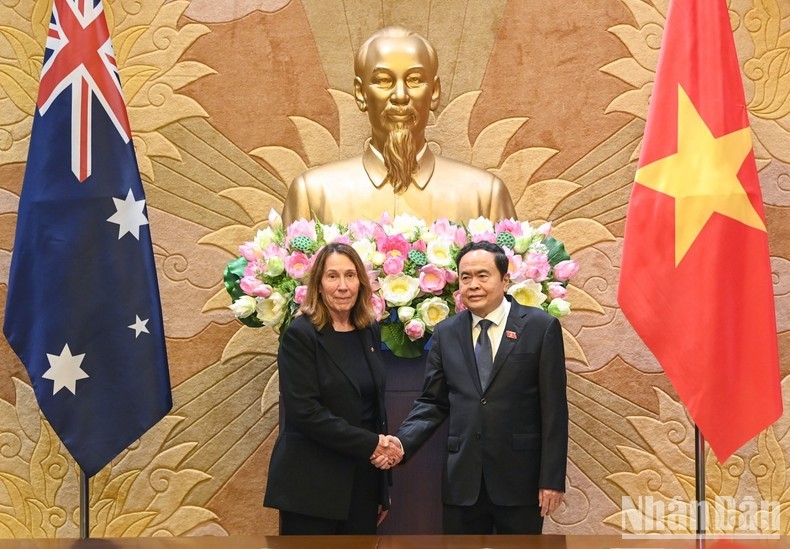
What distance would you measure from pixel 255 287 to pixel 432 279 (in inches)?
25.4

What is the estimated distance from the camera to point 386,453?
3230mm

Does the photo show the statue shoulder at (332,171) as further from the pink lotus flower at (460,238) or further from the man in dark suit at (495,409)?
the man in dark suit at (495,409)

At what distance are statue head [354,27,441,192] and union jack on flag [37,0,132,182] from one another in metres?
1.19

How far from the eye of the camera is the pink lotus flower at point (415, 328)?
12.0 ft

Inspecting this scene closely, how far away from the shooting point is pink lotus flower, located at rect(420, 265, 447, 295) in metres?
3.68

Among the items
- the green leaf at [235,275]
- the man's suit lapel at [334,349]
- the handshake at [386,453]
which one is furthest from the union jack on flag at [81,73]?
the handshake at [386,453]

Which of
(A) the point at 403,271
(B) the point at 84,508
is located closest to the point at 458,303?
(A) the point at 403,271

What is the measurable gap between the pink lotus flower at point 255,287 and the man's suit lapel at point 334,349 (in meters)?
0.51

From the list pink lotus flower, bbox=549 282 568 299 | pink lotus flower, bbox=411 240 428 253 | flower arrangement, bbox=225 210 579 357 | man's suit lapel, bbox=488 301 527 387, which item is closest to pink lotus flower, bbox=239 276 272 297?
Result: flower arrangement, bbox=225 210 579 357

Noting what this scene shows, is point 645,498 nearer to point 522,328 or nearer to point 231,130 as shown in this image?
point 522,328

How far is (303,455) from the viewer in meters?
3.24

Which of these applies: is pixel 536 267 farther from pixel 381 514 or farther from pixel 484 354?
pixel 381 514

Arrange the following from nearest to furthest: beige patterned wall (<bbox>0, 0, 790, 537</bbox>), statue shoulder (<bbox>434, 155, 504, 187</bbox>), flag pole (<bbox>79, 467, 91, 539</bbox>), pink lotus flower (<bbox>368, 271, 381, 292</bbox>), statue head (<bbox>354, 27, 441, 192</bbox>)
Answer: flag pole (<bbox>79, 467, 91, 539</bbox>) → pink lotus flower (<bbox>368, 271, 381, 292</bbox>) → statue head (<bbox>354, 27, 441, 192</bbox>) → statue shoulder (<bbox>434, 155, 504, 187</bbox>) → beige patterned wall (<bbox>0, 0, 790, 537</bbox>)

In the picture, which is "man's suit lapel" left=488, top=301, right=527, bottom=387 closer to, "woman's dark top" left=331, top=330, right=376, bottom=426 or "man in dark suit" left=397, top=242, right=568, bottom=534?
"man in dark suit" left=397, top=242, right=568, bottom=534
